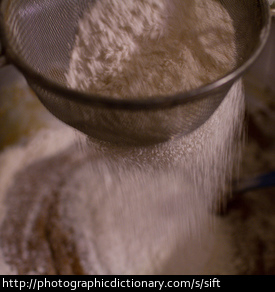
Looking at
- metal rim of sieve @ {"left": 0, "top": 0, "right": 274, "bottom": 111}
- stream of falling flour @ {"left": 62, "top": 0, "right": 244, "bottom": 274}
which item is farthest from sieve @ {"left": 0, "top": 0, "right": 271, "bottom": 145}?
stream of falling flour @ {"left": 62, "top": 0, "right": 244, "bottom": 274}

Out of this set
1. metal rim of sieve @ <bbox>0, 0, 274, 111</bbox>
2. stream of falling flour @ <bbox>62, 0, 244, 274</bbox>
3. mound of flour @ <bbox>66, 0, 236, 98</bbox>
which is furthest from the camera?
stream of falling flour @ <bbox>62, 0, 244, 274</bbox>

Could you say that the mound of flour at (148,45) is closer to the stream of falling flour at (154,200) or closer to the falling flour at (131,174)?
the falling flour at (131,174)

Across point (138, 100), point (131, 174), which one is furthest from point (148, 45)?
point (131, 174)

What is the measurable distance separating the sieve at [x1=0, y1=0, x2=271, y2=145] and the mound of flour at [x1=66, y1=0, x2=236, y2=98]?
38 millimetres

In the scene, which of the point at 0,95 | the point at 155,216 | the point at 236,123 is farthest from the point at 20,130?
the point at 236,123

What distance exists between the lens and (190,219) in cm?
85

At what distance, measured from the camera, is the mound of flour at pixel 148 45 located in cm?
52

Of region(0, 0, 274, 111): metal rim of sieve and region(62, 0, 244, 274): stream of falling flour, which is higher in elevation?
region(0, 0, 274, 111): metal rim of sieve

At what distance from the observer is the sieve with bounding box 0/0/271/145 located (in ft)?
1.31

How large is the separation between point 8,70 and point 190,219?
2.15 ft

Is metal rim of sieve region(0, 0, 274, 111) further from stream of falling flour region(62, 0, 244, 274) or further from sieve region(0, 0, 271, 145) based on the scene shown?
stream of falling flour region(62, 0, 244, 274)

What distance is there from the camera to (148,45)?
0.57 m

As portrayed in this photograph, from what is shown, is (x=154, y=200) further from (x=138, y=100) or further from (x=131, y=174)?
(x=138, y=100)

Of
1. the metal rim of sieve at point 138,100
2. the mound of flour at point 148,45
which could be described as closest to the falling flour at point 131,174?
the mound of flour at point 148,45
